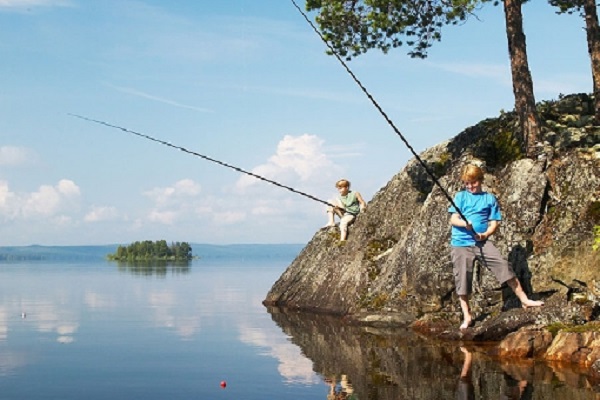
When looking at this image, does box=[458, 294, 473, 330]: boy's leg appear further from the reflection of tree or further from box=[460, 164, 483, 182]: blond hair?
the reflection of tree

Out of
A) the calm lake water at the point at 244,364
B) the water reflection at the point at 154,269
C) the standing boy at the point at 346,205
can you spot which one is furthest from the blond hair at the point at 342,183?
the water reflection at the point at 154,269

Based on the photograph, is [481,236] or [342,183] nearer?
[481,236]

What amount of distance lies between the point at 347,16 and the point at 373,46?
0.97m

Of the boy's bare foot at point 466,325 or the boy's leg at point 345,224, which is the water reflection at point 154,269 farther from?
the boy's bare foot at point 466,325

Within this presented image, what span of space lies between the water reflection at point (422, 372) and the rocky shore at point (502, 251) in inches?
25.2

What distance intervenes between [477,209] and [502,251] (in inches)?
78.4

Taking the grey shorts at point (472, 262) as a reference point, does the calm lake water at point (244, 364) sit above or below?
below

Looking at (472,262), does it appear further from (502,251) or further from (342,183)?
(342,183)

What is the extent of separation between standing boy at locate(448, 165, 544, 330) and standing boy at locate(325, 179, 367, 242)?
7.24 metres

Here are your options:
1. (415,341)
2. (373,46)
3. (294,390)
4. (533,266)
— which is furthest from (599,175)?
(294,390)

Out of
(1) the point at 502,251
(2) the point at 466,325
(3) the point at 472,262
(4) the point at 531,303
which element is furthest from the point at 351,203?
(4) the point at 531,303

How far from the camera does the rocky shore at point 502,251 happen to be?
11562 millimetres

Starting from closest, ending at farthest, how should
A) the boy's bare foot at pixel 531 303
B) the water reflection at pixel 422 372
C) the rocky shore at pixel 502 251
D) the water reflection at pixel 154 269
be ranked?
the water reflection at pixel 422 372 → the rocky shore at pixel 502 251 → the boy's bare foot at pixel 531 303 → the water reflection at pixel 154 269

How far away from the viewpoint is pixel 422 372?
9469 mm
